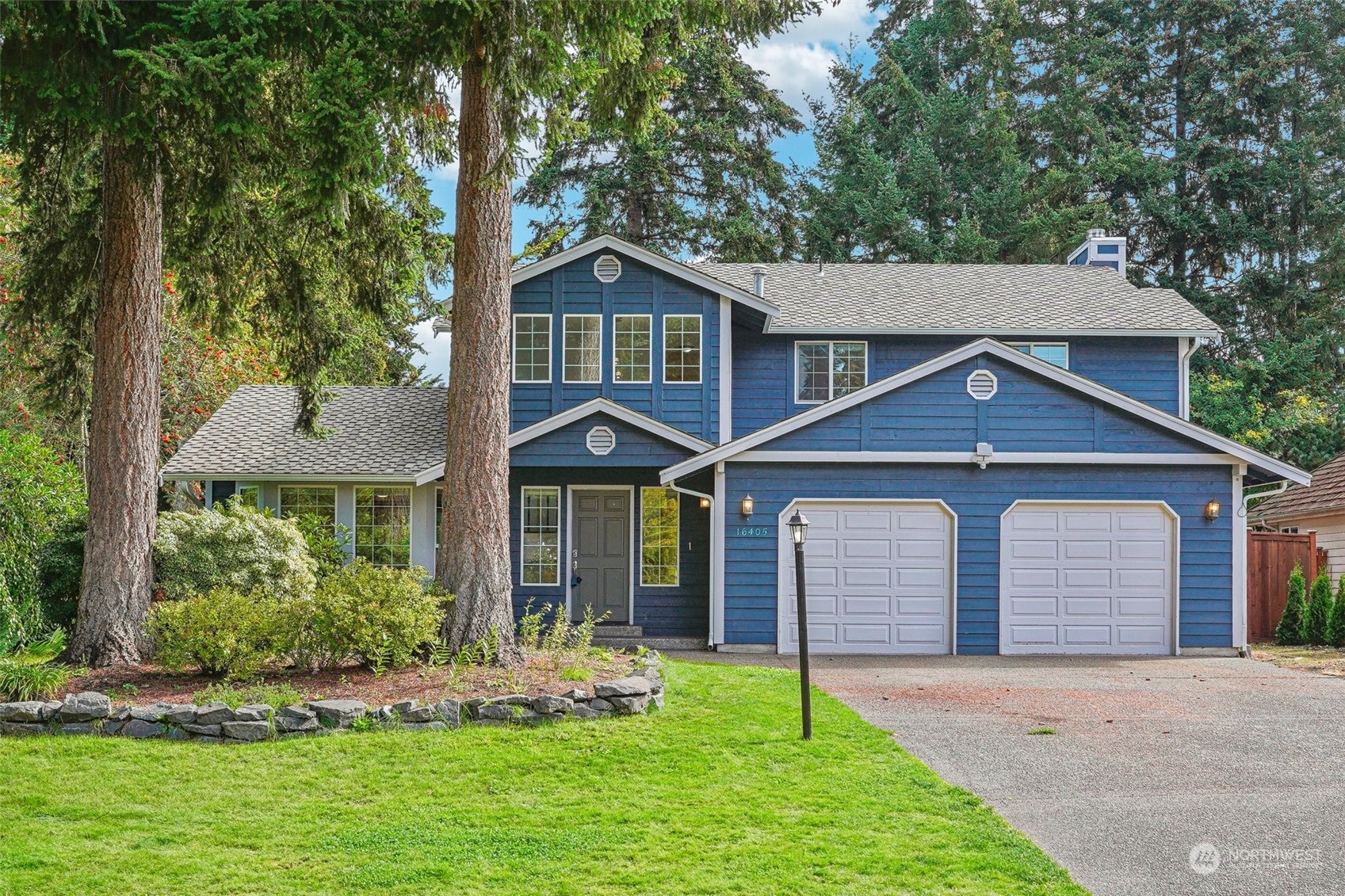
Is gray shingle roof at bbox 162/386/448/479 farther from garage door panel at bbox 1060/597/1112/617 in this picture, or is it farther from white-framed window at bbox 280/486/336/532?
garage door panel at bbox 1060/597/1112/617

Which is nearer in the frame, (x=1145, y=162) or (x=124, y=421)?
(x=124, y=421)

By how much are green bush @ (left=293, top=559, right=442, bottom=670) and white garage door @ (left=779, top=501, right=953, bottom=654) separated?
6.44m

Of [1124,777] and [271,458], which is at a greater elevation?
[271,458]

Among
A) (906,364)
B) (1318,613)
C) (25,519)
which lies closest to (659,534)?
(906,364)

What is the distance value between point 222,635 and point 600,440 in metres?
7.08

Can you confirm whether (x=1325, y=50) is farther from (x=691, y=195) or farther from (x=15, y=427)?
(x=15, y=427)

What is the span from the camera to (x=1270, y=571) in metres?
18.5

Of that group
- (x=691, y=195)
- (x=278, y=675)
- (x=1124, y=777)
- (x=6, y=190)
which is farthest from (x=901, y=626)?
(x=691, y=195)

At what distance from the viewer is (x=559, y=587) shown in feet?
52.9

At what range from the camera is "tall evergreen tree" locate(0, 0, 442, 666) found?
8.62 meters

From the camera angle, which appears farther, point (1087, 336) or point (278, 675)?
point (1087, 336)

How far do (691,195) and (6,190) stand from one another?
1676 centimetres

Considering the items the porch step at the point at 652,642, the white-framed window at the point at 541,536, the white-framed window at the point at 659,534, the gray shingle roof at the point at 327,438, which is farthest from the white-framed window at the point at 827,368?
the gray shingle roof at the point at 327,438

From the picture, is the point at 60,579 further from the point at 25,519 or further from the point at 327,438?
the point at 327,438
